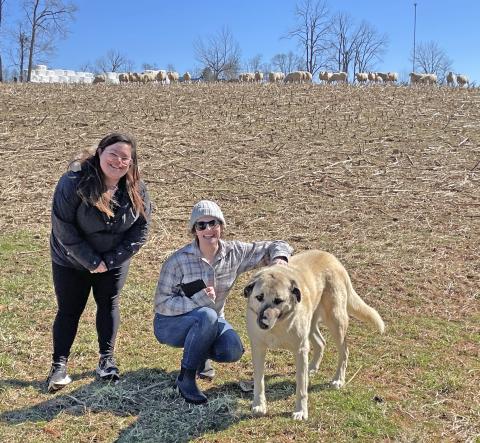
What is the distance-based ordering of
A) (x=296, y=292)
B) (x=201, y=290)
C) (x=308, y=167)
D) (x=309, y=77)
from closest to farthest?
(x=296, y=292) < (x=201, y=290) < (x=308, y=167) < (x=309, y=77)

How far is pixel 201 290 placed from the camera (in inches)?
171

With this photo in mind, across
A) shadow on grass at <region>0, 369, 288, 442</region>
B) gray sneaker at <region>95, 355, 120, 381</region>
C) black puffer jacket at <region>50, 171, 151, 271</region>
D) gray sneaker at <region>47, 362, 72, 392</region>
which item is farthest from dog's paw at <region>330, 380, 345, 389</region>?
gray sneaker at <region>47, 362, 72, 392</region>

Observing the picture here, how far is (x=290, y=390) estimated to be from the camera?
173 inches

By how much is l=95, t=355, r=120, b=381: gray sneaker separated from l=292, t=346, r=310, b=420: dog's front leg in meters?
1.54

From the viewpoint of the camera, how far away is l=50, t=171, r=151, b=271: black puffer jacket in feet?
13.3

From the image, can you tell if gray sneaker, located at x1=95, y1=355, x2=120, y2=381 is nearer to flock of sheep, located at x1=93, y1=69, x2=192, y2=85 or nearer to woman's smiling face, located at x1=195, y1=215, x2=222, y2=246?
woman's smiling face, located at x1=195, y1=215, x2=222, y2=246

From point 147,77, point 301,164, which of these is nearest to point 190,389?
point 301,164

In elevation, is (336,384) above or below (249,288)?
below

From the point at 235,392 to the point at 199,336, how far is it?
0.58 m

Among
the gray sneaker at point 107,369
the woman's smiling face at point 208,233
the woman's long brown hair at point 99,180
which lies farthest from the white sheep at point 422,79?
the gray sneaker at point 107,369

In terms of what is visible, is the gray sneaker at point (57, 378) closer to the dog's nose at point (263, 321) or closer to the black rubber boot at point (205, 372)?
the black rubber boot at point (205, 372)

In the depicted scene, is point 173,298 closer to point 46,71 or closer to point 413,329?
point 413,329

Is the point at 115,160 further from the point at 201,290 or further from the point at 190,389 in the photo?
the point at 190,389

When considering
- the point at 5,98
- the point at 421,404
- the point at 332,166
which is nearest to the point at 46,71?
the point at 5,98
